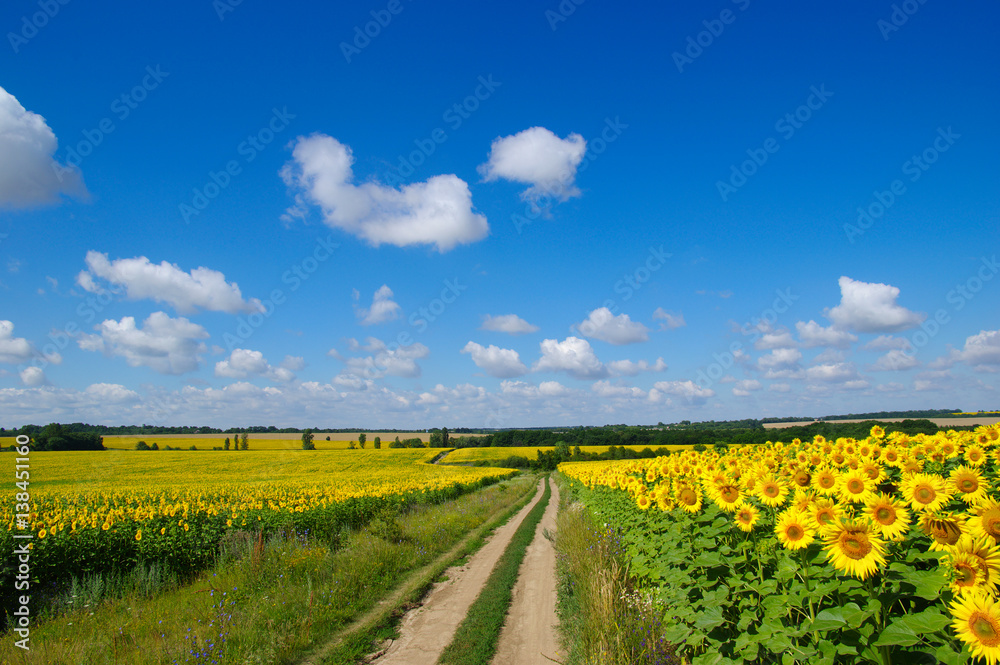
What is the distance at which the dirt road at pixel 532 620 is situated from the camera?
678 centimetres

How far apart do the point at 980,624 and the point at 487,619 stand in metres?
7.58

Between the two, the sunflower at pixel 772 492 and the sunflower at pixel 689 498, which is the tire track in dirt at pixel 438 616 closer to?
the sunflower at pixel 689 498

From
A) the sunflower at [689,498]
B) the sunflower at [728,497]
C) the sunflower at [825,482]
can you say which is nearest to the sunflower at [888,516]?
the sunflower at [825,482]

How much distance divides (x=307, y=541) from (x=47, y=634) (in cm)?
603

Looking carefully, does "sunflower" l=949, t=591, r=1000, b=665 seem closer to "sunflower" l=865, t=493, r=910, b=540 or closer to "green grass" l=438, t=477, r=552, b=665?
"sunflower" l=865, t=493, r=910, b=540

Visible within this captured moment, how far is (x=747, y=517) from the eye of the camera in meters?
3.76

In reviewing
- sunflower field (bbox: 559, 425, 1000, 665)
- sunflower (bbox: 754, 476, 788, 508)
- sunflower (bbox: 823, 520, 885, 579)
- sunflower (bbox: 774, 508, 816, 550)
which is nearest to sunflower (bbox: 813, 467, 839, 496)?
sunflower field (bbox: 559, 425, 1000, 665)

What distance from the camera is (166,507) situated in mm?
13758

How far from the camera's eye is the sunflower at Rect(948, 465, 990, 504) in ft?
9.62

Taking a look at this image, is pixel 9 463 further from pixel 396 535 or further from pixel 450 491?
pixel 396 535

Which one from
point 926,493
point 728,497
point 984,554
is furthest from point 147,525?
point 984,554

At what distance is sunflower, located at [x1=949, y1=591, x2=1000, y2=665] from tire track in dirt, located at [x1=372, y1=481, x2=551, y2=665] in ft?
21.0

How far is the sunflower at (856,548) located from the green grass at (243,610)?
23.2 ft

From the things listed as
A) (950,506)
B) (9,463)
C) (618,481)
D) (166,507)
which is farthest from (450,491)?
(9,463)
